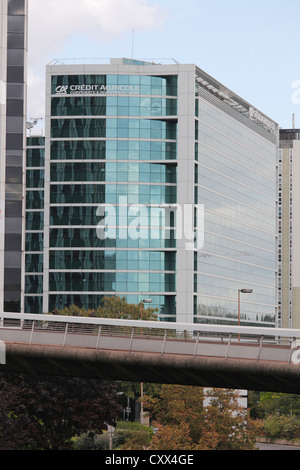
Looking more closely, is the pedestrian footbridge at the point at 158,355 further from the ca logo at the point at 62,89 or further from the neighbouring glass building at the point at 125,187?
the ca logo at the point at 62,89

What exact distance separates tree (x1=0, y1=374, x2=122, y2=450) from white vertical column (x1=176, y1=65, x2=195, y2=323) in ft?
313

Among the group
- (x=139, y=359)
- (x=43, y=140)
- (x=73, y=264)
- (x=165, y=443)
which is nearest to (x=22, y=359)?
(x=139, y=359)

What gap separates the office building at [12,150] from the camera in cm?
9662

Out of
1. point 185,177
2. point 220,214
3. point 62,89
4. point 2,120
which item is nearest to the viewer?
point 2,120

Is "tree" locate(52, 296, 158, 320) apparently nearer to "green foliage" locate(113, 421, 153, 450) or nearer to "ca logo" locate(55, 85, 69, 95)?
"green foliage" locate(113, 421, 153, 450)

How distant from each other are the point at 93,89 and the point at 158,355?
117809 millimetres

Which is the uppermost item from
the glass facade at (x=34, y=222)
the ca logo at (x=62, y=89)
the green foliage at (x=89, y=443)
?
the ca logo at (x=62, y=89)

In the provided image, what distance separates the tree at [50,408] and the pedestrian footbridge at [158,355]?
22.3ft

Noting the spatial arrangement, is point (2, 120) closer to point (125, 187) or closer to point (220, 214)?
point (125, 187)

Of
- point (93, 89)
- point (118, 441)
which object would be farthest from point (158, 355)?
point (93, 89)

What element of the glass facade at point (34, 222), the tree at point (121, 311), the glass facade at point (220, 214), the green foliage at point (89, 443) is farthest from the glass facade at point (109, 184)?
the green foliage at point (89, 443)

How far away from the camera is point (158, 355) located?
58500 mm

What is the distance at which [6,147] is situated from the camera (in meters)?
97.6

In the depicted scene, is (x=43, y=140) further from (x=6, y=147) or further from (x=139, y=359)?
(x=139, y=359)
